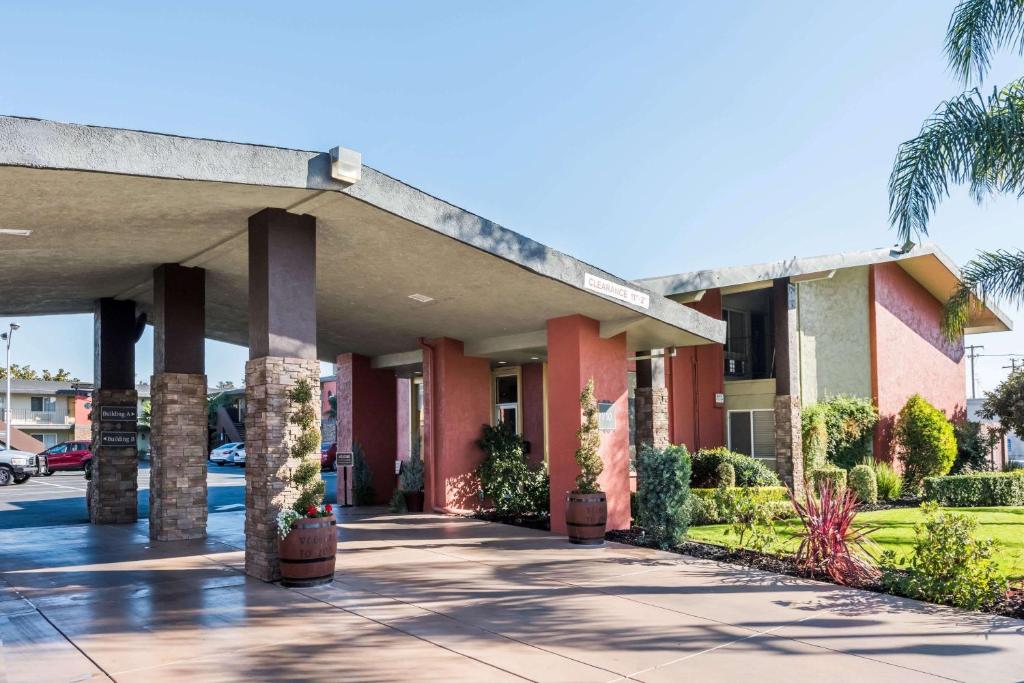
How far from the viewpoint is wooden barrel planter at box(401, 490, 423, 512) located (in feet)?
55.3

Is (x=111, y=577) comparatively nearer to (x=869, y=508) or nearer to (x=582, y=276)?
(x=582, y=276)

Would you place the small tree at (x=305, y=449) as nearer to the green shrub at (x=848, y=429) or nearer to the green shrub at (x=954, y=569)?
the green shrub at (x=954, y=569)

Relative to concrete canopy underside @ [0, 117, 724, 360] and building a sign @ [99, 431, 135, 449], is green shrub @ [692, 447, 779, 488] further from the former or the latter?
building a sign @ [99, 431, 135, 449]

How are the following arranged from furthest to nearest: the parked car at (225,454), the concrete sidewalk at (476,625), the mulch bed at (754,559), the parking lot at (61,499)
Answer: the parked car at (225,454), the parking lot at (61,499), the mulch bed at (754,559), the concrete sidewalk at (476,625)

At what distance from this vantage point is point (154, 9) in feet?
46.2

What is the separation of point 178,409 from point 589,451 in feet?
21.1

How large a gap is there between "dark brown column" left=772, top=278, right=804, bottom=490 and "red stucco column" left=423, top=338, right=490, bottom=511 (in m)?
6.58

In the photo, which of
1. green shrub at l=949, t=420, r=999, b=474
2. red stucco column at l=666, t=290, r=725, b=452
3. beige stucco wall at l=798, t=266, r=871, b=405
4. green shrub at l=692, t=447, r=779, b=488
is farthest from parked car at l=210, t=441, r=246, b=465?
green shrub at l=949, t=420, r=999, b=474

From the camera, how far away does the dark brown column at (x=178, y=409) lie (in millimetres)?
12727

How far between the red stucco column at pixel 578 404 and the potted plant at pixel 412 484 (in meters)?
4.11

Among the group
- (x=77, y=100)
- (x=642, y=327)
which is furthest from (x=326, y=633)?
(x=77, y=100)

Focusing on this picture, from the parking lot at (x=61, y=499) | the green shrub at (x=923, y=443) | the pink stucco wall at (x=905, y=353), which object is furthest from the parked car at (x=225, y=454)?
the green shrub at (x=923, y=443)

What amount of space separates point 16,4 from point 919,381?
2270 centimetres

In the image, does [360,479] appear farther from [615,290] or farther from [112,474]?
[615,290]
